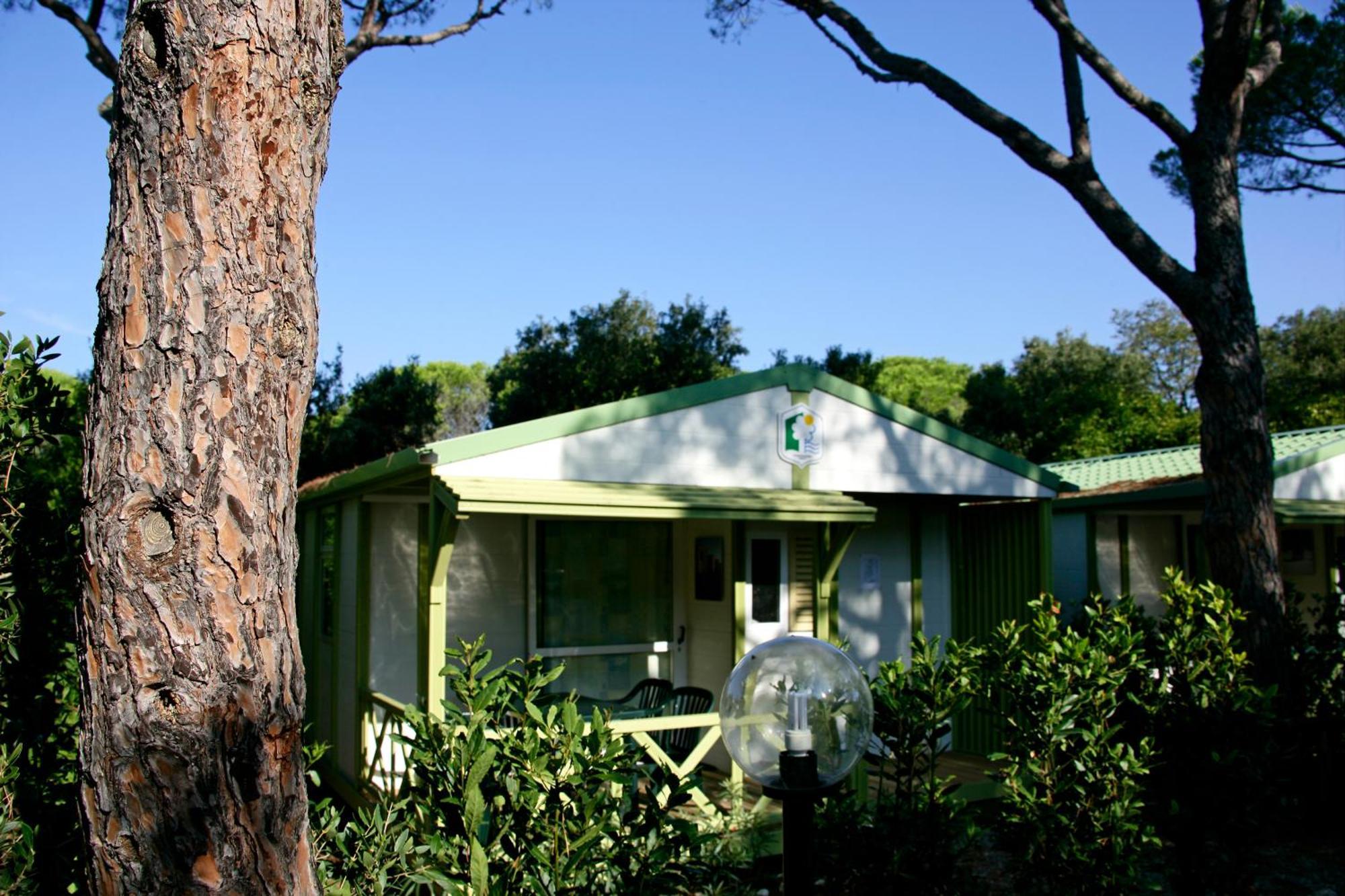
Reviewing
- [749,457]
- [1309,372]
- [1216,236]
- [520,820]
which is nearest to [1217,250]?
[1216,236]

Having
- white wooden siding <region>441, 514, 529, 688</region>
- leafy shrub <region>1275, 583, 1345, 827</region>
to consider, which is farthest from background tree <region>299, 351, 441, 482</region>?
leafy shrub <region>1275, 583, 1345, 827</region>

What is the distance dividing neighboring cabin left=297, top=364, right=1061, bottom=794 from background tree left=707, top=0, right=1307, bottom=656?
1.69 m

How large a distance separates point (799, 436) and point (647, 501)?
1718 mm

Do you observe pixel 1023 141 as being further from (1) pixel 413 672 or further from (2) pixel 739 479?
(1) pixel 413 672

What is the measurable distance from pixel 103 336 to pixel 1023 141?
26.8ft

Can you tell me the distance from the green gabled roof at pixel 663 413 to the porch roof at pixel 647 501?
0.81ft

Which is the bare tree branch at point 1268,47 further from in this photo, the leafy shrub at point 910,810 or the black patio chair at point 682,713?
the black patio chair at point 682,713

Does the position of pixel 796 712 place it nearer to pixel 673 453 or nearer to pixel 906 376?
pixel 673 453

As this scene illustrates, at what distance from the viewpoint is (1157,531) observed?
42.9ft

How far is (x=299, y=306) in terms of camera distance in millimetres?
2943

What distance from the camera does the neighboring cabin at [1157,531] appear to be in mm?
11523

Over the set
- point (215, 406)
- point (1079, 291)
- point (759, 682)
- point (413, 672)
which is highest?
point (1079, 291)

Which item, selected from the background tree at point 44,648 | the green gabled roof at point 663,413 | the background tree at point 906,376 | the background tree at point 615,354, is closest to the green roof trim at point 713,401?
the green gabled roof at point 663,413

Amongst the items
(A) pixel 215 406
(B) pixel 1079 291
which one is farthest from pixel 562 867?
(B) pixel 1079 291
